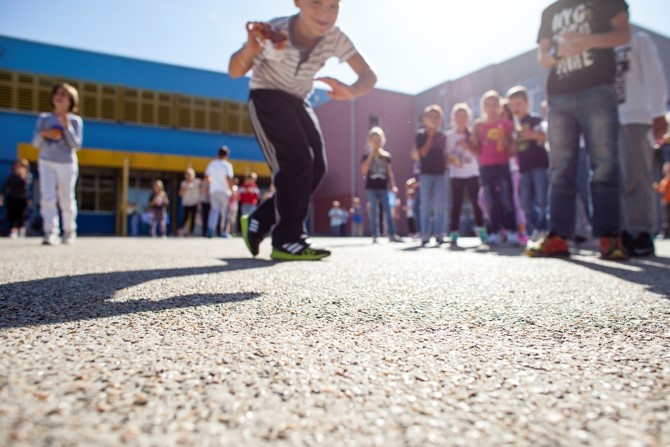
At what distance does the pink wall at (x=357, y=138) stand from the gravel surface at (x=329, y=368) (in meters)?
20.4

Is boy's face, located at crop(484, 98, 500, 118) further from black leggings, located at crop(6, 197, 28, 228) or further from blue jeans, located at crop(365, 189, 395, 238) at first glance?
black leggings, located at crop(6, 197, 28, 228)

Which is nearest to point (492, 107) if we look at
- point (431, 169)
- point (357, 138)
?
point (431, 169)

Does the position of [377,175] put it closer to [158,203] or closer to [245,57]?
[245,57]

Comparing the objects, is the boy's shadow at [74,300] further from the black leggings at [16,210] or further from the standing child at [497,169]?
the black leggings at [16,210]

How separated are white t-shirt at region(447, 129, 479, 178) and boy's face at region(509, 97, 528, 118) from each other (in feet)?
2.05

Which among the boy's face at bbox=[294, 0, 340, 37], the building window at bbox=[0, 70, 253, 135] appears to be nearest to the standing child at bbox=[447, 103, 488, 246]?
the boy's face at bbox=[294, 0, 340, 37]

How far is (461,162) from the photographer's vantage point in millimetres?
5520

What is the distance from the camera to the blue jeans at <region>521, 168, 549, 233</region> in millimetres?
5098

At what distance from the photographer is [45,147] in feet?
14.5

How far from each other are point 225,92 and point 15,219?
1323 cm

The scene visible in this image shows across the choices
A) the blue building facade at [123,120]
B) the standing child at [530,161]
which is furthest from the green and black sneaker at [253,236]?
the blue building facade at [123,120]

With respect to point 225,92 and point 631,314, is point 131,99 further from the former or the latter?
point 631,314

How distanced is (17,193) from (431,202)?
7152mm

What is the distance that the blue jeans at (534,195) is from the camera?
5098mm
